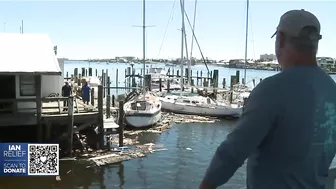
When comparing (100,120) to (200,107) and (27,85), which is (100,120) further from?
(200,107)

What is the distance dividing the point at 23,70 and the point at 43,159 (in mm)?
3596

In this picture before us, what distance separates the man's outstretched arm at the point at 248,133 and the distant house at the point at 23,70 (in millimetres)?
13535

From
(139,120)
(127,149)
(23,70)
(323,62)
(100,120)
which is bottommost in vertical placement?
(127,149)

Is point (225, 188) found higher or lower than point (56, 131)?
lower

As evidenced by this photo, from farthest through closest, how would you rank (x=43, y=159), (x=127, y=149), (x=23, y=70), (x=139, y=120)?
(x=139, y=120), (x=127, y=149), (x=43, y=159), (x=23, y=70)

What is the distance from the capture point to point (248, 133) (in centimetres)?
164

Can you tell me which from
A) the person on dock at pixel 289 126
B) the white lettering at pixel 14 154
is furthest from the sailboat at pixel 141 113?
the person on dock at pixel 289 126

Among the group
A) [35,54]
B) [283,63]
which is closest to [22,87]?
[35,54]

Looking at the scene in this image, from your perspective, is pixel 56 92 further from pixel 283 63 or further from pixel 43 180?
pixel 283 63

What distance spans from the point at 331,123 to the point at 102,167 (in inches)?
596

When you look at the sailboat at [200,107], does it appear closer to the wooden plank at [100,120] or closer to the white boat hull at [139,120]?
the white boat hull at [139,120]

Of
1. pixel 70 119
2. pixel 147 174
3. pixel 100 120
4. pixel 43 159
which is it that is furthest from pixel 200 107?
pixel 43 159

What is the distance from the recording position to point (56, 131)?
54.1ft

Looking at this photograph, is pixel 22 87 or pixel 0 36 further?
pixel 0 36
